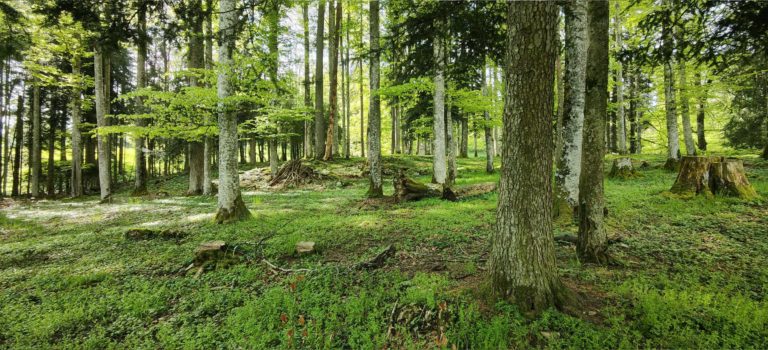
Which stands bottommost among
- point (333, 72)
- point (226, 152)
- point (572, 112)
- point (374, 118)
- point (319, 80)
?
point (226, 152)

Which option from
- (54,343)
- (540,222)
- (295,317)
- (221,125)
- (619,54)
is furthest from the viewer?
(221,125)

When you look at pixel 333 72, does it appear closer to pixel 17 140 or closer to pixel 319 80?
pixel 319 80

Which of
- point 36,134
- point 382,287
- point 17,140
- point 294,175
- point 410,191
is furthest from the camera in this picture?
point 17,140

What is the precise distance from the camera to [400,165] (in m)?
21.0

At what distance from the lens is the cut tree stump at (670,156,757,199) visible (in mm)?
7594

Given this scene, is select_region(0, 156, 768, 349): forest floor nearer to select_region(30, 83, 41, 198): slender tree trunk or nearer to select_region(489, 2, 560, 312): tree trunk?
select_region(489, 2, 560, 312): tree trunk

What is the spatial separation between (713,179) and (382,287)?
29.9 ft

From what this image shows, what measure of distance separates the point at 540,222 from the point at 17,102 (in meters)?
35.8

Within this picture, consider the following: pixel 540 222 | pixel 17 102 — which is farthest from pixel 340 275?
pixel 17 102

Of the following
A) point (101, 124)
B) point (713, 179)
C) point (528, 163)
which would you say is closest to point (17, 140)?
point (101, 124)

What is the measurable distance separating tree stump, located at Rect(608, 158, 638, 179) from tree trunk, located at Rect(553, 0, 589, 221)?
26.8ft

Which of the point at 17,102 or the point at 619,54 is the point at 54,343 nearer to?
the point at 619,54

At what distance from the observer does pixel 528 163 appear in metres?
3.16

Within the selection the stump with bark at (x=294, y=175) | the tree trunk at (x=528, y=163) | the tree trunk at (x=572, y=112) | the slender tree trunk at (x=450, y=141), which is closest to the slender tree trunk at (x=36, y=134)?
the stump with bark at (x=294, y=175)
